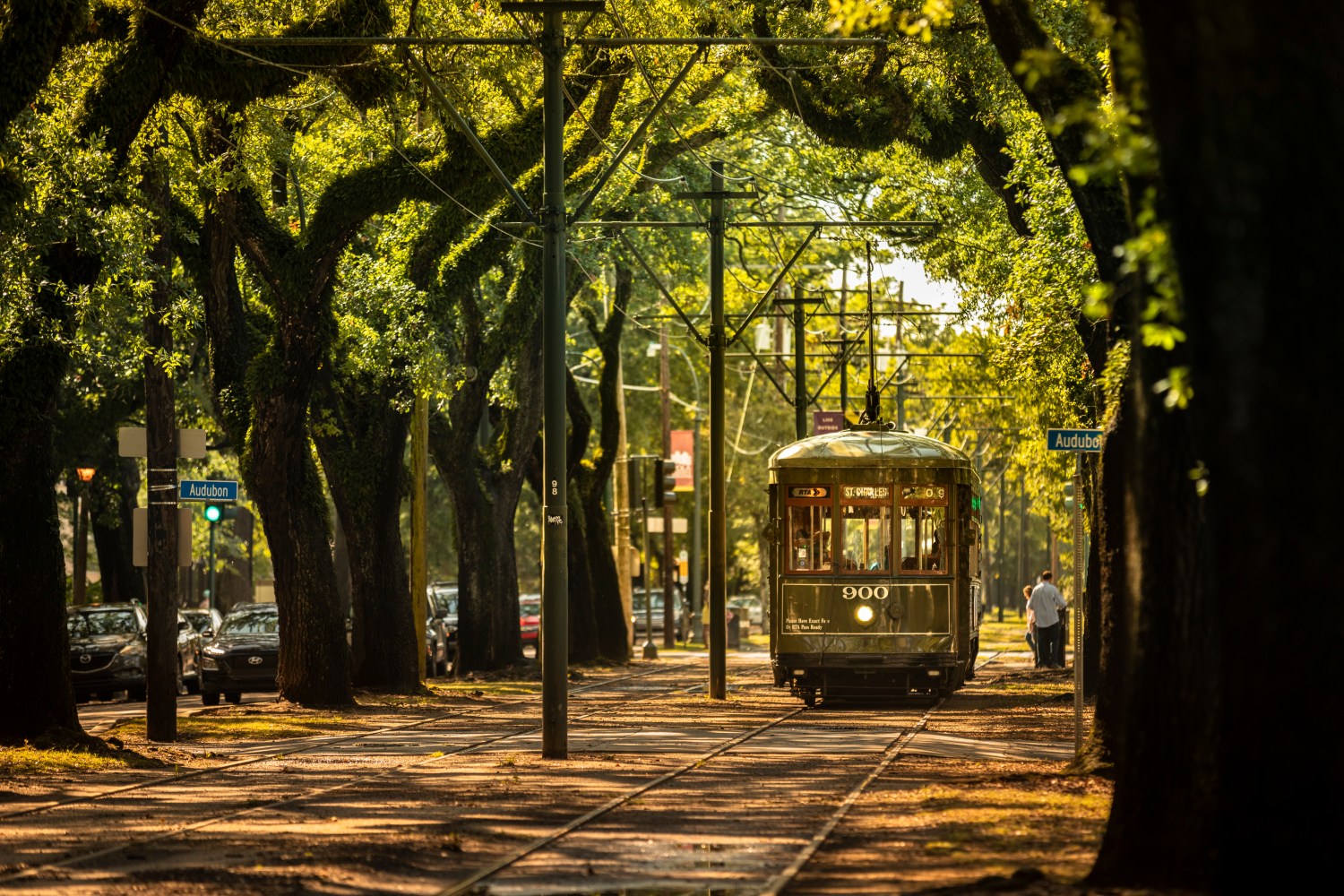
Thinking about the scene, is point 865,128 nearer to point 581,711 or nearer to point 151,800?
point 581,711

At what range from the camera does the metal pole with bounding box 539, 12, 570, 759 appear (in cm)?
1928

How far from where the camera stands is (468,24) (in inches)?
969

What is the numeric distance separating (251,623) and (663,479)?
47.3 ft

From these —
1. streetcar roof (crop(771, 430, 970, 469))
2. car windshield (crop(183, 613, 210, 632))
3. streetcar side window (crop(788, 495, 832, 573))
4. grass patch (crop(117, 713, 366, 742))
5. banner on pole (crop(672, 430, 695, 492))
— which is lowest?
grass patch (crop(117, 713, 366, 742))

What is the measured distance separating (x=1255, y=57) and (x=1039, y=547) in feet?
459

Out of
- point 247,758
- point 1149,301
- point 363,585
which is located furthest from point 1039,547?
point 1149,301

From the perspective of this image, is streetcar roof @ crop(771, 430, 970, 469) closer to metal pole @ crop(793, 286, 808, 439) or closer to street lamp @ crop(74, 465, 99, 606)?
metal pole @ crop(793, 286, 808, 439)

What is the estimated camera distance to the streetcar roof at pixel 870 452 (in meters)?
26.1

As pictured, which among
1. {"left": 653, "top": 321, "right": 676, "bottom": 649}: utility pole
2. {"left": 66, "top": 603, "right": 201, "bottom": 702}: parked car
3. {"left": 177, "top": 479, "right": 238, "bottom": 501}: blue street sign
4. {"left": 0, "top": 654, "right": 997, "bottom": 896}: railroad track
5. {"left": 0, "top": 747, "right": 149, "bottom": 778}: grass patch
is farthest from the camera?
{"left": 653, "top": 321, "right": 676, "bottom": 649}: utility pole

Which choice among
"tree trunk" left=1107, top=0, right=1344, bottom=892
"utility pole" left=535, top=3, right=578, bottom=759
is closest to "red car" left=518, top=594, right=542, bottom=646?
"utility pole" left=535, top=3, right=578, bottom=759

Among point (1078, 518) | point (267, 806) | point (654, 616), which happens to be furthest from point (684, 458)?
point (267, 806)

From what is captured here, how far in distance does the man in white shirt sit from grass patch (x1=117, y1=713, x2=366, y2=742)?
15.8 m

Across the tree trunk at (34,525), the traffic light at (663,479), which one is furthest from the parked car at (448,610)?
the tree trunk at (34,525)

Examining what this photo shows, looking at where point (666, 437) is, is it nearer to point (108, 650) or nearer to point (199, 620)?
point (199, 620)
